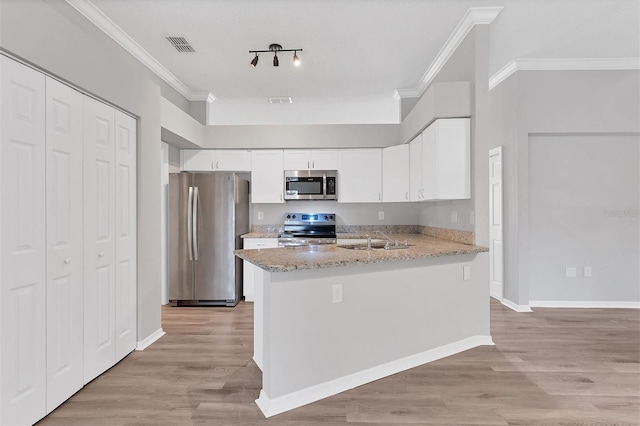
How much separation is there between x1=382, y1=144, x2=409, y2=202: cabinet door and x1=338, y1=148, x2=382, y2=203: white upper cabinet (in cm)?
9

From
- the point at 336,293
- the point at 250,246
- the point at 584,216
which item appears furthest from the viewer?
the point at 250,246

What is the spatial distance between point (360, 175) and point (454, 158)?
1.92 metres

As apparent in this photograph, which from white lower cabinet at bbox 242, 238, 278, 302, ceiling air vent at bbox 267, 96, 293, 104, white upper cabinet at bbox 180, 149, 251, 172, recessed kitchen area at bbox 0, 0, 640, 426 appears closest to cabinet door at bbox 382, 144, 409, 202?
recessed kitchen area at bbox 0, 0, 640, 426

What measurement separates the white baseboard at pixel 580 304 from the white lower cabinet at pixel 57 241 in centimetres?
461

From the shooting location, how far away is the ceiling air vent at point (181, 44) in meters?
3.46

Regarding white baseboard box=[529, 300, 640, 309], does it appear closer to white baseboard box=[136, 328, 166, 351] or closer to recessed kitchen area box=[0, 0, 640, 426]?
recessed kitchen area box=[0, 0, 640, 426]

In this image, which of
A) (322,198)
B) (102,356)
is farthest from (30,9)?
(322,198)

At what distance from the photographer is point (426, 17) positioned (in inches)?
122

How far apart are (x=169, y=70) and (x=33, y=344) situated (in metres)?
3.40

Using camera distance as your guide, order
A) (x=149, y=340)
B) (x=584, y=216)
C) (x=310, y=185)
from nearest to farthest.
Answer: (x=149, y=340)
(x=584, y=216)
(x=310, y=185)

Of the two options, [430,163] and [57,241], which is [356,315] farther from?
[57,241]

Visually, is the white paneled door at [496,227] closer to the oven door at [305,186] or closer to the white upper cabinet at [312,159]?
the white upper cabinet at [312,159]

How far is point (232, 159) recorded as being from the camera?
16.8 feet

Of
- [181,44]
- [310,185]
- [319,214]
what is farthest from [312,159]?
[181,44]
